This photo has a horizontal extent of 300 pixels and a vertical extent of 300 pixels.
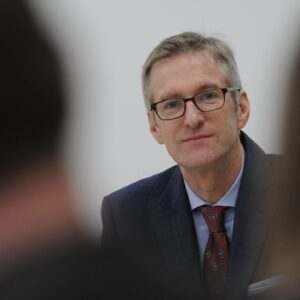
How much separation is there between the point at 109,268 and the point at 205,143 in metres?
0.86

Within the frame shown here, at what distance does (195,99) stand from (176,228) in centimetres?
31

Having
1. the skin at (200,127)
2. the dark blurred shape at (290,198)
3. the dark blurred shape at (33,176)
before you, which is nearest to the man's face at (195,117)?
the skin at (200,127)

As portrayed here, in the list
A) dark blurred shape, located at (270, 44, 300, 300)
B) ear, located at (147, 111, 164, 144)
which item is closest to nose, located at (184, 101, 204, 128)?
ear, located at (147, 111, 164, 144)

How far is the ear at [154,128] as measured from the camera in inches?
55.1

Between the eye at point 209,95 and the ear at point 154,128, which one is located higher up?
the eye at point 209,95

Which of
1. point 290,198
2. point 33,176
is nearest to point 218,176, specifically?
point 290,198

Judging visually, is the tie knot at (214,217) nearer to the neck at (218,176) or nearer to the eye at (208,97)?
the neck at (218,176)

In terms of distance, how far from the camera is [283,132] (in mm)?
481

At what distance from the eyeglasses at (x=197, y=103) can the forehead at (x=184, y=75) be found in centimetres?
2

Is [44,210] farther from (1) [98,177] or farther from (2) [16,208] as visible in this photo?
(1) [98,177]

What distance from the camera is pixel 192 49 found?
1381 mm

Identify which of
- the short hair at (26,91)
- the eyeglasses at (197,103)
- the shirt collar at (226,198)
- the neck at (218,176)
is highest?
the short hair at (26,91)

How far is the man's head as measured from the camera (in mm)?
1315

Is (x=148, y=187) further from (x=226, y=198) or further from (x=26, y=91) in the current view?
(x=26, y=91)
